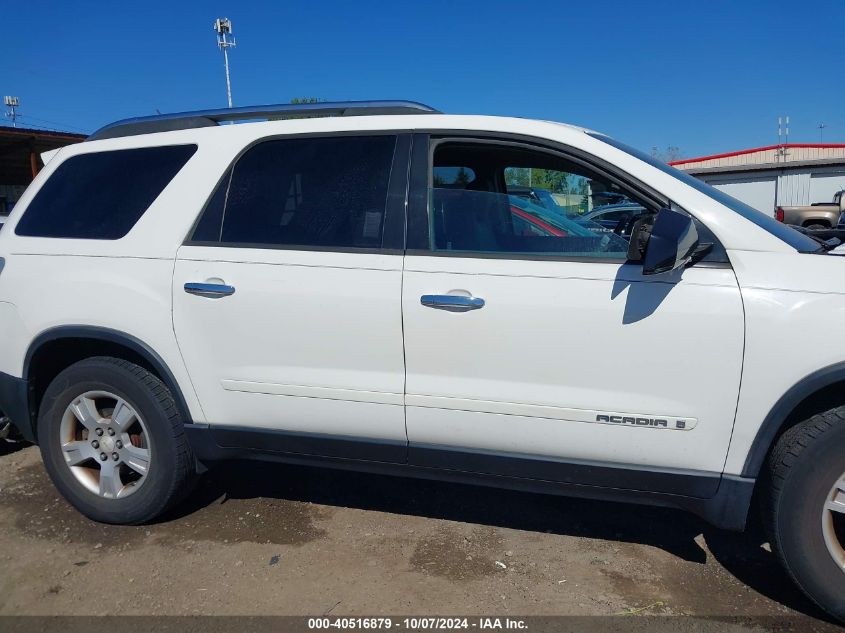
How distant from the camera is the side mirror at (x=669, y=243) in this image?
2309 millimetres

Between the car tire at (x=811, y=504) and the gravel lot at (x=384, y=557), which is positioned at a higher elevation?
the car tire at (x=811, y=504)

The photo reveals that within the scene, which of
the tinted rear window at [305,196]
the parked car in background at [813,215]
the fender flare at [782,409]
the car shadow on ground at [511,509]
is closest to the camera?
the fender flare at [782,409]

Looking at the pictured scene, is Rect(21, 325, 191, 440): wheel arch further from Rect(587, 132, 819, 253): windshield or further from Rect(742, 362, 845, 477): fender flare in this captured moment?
Rect(742, 362, 845, 477): fender flare

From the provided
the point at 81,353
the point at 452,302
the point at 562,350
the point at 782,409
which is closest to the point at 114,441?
the point at 81,353

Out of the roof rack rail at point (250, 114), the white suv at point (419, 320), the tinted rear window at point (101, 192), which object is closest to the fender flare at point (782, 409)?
the white suv at point (419, 320)

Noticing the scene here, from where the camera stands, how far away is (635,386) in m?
2.51

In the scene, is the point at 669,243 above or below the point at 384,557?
above

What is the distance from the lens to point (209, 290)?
295 centimetres

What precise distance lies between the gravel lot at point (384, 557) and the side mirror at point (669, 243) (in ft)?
4.63

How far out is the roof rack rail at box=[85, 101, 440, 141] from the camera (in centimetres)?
307

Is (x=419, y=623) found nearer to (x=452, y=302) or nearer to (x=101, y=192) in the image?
(x=452, y=302)

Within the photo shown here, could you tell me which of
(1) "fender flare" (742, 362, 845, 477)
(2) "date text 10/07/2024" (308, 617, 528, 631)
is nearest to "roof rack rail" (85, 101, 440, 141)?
(1) "fender flare" (742, 362, 845, 477)

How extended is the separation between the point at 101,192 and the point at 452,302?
197 centimetres

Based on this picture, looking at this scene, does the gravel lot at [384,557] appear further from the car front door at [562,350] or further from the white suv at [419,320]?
the car front door at [562,350]
